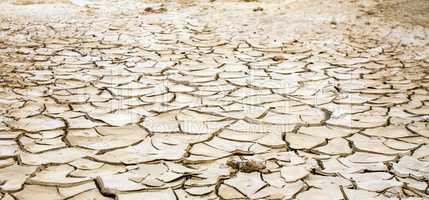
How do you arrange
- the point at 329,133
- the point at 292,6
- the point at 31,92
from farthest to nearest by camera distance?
the point at 292,6 < the point at 31,92 < the point at 329,133

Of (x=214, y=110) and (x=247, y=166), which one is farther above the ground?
(x=214, y=110)

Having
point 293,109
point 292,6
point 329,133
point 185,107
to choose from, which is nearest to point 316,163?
point 329,133

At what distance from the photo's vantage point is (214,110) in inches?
121

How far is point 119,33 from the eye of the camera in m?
5.48

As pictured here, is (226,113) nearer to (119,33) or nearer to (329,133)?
(329,133)

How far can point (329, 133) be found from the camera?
273 centimetres

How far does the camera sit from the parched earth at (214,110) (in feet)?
7.11

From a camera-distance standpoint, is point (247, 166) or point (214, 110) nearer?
point (247, 166)

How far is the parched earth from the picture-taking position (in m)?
2.17

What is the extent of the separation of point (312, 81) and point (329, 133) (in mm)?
1056

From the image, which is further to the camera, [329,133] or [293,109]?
[293,109]

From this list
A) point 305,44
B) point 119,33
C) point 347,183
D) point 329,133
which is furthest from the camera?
point 119,33

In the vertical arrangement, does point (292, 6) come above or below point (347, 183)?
above

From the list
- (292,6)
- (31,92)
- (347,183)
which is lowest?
(347,183)
